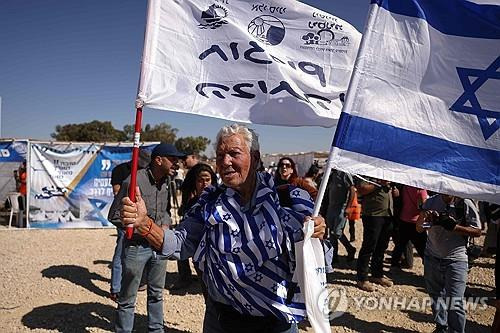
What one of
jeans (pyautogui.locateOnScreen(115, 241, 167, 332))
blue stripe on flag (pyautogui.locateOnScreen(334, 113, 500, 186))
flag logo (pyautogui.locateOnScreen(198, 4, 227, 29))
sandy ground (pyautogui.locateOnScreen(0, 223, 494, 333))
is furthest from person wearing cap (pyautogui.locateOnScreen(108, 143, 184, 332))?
blue stripe on flag (pyautogui.locateOnScreen(334, 113, 500, 186))

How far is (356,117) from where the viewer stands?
1.85 m

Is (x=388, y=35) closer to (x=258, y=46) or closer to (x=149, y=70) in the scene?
(x=258, y=46)

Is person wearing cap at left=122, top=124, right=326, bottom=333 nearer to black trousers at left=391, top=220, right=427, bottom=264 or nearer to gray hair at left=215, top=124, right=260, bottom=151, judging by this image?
gray hair at left=215, top=124, right=260, bottom=151

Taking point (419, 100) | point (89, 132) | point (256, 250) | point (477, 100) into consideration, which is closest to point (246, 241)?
point (256, 250)

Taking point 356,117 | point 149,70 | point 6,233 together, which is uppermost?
point 149,70

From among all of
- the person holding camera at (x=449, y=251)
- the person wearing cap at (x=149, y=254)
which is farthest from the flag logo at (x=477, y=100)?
the person wearing cap at (x=149, y=254)

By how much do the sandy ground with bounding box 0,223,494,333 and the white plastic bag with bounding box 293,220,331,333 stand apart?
3096 mm

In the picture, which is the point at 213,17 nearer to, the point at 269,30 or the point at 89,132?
the point at 269,30

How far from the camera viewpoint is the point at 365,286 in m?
5.80

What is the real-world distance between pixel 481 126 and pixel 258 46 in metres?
1.35

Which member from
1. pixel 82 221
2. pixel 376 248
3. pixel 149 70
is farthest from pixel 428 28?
pixel 82 221

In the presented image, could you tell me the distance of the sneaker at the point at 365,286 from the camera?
19.0 feet

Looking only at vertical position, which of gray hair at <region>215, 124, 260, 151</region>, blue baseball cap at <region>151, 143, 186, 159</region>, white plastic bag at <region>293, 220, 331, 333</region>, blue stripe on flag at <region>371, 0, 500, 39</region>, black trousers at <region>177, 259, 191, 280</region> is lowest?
black trousers at <region>177, 259, 191, 280</region>

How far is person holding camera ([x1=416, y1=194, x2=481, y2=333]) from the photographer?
A: 3725 millimetres
